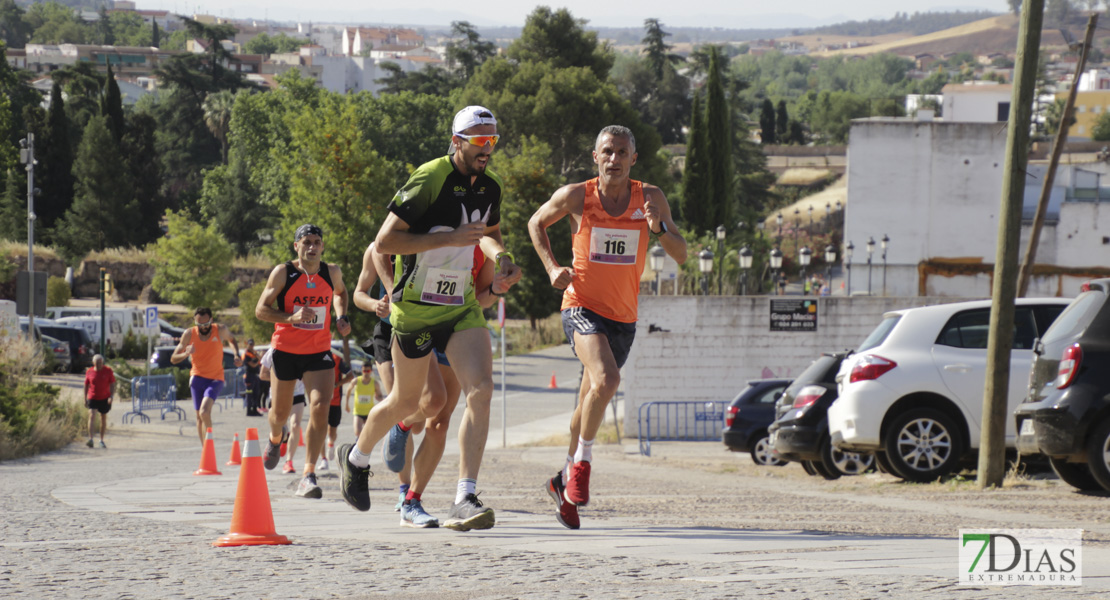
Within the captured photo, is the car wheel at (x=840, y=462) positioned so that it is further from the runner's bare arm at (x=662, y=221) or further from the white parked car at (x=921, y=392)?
the runner's bare arm at (x=662, y=221)

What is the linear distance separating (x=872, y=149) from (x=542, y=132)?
79.1ft

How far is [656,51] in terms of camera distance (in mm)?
132875

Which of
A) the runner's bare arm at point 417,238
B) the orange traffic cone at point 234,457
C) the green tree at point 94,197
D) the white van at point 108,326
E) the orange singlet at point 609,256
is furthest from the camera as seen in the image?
the green tree at point 94,197

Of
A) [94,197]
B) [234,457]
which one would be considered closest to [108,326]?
[94,197]

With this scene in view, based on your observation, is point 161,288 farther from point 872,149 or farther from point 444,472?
point 444,472

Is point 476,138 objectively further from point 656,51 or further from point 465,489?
point 656,51

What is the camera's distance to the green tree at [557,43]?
7650 centimetres

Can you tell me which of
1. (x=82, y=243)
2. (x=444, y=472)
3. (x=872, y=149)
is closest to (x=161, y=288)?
(x=82, y=243)

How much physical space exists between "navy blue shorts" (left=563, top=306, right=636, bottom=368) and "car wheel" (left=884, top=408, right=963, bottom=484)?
5.83 meters

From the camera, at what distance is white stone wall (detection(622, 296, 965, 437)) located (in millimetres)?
29719

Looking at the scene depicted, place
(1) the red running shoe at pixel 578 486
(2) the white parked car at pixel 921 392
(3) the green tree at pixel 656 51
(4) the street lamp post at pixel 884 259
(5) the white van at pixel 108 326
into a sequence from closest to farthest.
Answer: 1. (1) the red running shoe at pixel 578 486
2. (2) the white parked car at pixel 921 392
3. (5) the white van at pixel 108 326
4. (4) the street lamp post at pixel 884 259
5. (3) the green tree at pixel 656 51

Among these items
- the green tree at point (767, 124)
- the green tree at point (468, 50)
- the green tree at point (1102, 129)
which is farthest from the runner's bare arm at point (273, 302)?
the green tree at point (1102, 129)

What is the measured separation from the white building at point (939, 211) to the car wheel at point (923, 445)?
37.5 metres

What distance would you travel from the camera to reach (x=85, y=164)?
250ft
